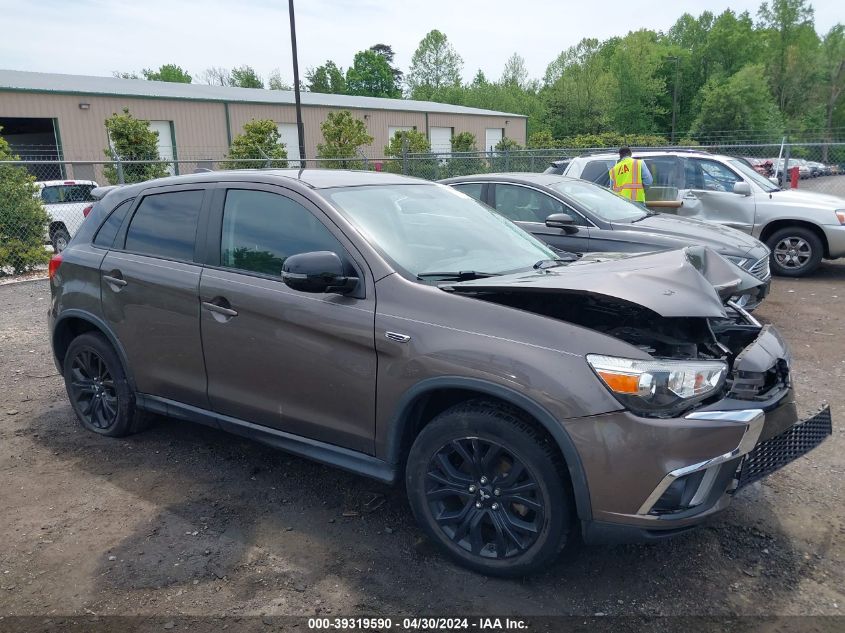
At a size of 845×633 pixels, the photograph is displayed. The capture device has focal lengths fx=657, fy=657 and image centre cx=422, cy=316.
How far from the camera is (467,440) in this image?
2.85m

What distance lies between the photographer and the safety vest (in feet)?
31.4

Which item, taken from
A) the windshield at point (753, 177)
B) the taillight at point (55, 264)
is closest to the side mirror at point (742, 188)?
the windshield at point (753, 177)

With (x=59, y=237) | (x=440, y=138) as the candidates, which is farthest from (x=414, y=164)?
(x=440, y=138)

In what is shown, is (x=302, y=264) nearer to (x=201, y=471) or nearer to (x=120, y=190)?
(x=201, y=471)

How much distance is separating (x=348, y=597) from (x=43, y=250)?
11242 mm

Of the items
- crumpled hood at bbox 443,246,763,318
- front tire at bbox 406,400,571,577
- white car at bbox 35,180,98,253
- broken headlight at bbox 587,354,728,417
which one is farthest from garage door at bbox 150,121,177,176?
broken headlight at bbox 587,354,728,417

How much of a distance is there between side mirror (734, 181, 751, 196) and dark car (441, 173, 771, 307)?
207 cm

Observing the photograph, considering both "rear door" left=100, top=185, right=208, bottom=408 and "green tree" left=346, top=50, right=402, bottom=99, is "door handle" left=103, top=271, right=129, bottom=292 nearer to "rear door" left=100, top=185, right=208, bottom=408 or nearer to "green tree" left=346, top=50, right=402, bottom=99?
"rear door" left=100, top=185, right=208, bottom=408

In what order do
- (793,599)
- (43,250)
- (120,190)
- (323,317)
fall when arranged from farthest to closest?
1. (43,250)
2. (120,190)
3. (323,317)
4. (793,599)

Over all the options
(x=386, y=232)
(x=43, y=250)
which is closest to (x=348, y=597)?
(x=386, y=232)

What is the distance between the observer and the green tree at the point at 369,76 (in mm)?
90250

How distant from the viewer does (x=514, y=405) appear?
2.73 meters

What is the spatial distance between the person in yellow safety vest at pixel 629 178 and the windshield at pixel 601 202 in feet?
5.16

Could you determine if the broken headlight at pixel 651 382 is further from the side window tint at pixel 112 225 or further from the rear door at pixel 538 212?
the rear door at pixel 538 212
